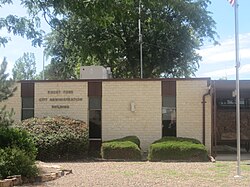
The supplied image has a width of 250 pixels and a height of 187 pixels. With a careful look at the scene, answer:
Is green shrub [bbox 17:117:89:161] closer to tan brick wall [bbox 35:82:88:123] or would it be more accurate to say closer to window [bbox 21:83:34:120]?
tan brick wall [bbox 35:82:88:123]

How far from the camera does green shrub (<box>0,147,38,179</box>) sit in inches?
502

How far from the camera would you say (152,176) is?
14.3 meters

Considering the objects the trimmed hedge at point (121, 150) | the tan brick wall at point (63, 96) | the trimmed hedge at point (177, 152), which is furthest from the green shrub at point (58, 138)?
the trimmed hedge at point (177, 152)

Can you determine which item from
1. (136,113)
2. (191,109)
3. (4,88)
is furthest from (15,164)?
(191,109)

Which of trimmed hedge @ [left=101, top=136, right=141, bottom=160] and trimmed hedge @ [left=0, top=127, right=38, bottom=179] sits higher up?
trimmed hedge @ [left=0, top=127, right=38, bottom=179]

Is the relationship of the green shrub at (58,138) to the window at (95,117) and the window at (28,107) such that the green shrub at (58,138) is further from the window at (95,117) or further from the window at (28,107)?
the window at (28,107)

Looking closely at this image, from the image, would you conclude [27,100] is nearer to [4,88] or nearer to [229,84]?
[229,84]

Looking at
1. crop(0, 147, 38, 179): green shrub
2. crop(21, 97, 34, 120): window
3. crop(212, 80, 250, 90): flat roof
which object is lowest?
crop(0, 147, 38, 179): green shrub

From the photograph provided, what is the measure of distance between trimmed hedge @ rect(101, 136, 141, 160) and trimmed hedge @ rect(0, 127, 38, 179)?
6.52 m

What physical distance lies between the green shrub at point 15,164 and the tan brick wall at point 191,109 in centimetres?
1101

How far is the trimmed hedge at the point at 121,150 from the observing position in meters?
20.6

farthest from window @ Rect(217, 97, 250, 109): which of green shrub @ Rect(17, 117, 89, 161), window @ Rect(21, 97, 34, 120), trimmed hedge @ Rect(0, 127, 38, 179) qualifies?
trimmed hedge @ Rect(0, 127, 38, 179)

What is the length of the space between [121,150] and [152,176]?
21.2ft

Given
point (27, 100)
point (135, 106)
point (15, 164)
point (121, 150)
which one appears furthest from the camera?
point (27, 100)
